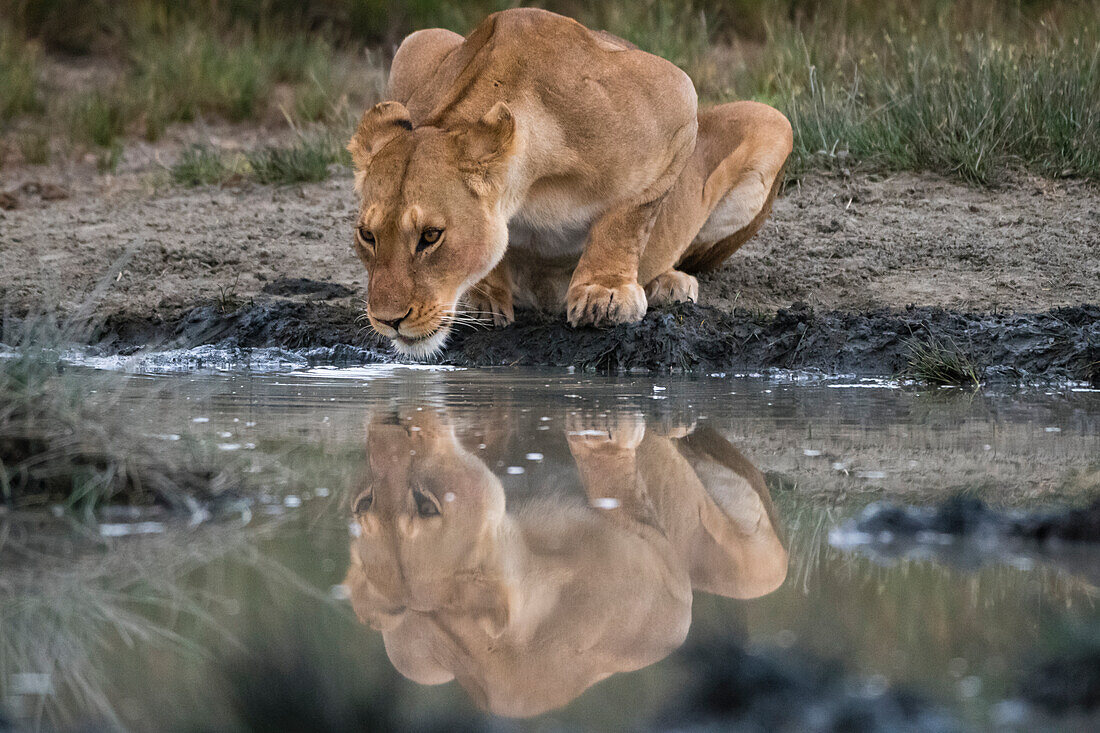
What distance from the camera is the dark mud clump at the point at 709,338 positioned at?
4.52m

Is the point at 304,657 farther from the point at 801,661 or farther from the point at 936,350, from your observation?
the point at 936,350

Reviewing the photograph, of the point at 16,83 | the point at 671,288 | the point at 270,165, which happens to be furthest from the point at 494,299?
the point at 16,83

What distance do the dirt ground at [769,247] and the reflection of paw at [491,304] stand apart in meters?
0.89

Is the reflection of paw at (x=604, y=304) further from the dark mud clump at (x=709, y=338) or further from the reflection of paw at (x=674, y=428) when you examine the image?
the reflection of paw at (x=674, y=428)

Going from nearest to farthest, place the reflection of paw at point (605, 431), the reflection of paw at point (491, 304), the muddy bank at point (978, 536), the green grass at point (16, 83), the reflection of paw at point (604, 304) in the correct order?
the muddy bank at point (978, 536) → the reflection of paw at point (605, 431) → the reflection of paw at point (604, 304) → the reflection of paw at point (491, 304) → the green grass at point (16, 83)

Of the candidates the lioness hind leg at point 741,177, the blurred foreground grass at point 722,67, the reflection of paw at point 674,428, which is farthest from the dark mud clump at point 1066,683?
the blurred foreground grass at point 722,67

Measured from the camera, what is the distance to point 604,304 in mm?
4906

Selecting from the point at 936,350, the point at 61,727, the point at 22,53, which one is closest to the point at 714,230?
the point at 936,350

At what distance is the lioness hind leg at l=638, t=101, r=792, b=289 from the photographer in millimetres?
5492

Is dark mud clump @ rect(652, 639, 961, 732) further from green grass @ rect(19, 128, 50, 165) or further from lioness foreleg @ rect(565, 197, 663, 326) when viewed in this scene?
green grass @ rect(19, 128, 50, 165)

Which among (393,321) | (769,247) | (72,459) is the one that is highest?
(72,459)

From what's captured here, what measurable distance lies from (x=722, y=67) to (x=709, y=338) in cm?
570

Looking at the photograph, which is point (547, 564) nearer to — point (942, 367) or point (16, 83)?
point (942, 367)

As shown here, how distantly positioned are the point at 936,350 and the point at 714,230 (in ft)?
5.29
